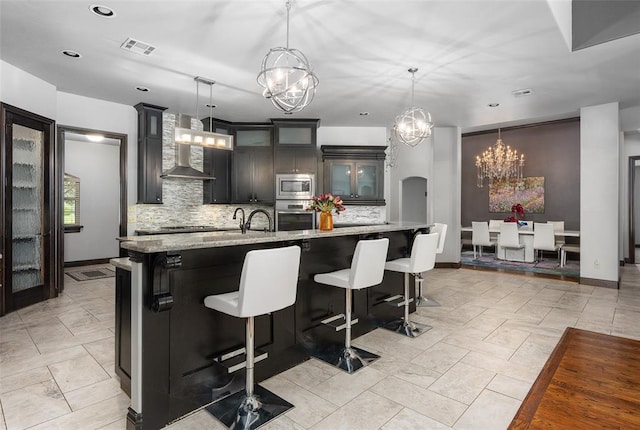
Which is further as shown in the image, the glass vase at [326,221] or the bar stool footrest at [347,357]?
the glass vase at [326,221]

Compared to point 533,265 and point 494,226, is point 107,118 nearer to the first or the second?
point 533,265

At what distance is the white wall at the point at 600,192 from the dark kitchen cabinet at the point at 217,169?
20.5 feet

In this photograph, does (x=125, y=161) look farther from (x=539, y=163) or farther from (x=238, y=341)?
(x=539, y=163)

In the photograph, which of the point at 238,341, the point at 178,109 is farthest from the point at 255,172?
the point at 238,341

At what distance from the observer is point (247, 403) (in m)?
2.23

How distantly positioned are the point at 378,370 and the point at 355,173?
184 inches

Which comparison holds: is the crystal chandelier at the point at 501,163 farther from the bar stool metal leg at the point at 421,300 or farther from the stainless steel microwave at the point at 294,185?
the bar stool metal leg at the point at 421,300

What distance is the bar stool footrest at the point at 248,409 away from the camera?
6.98 feet

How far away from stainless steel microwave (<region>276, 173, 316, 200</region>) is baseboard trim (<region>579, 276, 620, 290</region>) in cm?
488

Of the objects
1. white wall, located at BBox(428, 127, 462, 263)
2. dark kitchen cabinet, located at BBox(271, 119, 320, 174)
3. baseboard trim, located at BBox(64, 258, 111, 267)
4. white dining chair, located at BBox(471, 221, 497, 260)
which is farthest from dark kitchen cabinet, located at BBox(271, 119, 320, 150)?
baseboard trim, located at BBox(64, 258, 111, 267)

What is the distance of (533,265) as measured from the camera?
7.78m

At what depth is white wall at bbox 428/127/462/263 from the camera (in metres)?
7.48

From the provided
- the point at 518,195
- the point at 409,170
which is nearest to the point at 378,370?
the point at 409,170

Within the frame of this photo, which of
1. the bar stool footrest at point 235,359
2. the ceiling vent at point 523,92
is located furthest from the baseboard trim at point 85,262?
the ceiling vent at point 523,92
